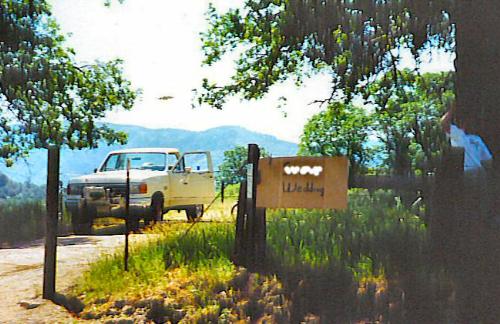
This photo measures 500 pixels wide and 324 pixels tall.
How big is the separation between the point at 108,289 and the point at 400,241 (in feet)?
2.19

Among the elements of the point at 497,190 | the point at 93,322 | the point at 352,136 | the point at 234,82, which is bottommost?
the point at 93,322

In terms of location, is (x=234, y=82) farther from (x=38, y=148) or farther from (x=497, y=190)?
(x=497, y=190)

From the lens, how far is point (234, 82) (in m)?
1.40

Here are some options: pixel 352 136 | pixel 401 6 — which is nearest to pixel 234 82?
pixel 352 136

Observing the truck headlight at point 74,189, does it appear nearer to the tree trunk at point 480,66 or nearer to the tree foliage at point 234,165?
the tree foliage at point 234,165

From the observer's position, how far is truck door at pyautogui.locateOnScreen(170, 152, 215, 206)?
1305 millimetres

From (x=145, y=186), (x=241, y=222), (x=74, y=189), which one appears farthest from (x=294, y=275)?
(x=74, y=189)

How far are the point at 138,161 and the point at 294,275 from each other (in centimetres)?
43

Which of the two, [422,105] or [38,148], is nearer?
[422,105]

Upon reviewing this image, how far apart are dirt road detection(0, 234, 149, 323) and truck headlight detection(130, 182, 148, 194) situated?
0.11 meters

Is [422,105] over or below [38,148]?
over

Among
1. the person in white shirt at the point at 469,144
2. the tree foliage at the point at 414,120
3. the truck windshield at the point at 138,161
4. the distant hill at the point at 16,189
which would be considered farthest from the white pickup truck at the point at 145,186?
the person in white shirt at the point at 469,144

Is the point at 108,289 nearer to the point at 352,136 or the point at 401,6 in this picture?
the point at 352,136

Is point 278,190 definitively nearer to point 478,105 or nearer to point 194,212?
point 194,212
